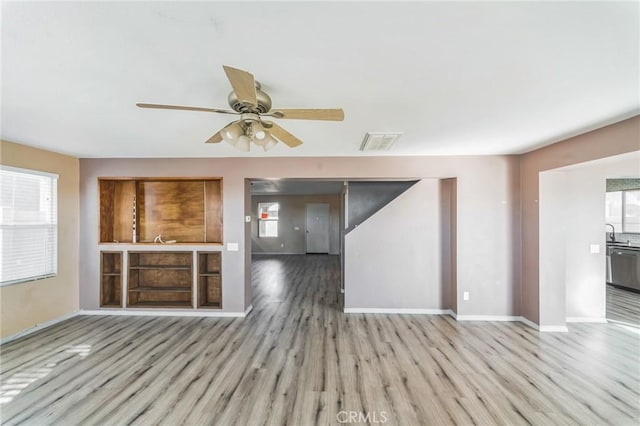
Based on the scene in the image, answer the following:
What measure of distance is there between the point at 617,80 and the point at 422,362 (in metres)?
2.82

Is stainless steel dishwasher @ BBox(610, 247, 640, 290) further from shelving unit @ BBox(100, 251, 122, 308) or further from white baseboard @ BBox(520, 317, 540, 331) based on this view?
shelving unit @ BBox(100, 251, 122, 308)

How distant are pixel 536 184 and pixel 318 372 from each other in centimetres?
372

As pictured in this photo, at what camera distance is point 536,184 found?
11.4ft

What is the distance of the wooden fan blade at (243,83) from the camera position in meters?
1.14

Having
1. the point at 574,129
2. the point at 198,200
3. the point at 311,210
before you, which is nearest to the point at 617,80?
the point at 574,129

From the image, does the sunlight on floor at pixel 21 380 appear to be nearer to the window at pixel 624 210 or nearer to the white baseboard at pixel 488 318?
the white baseboard at pixel 488 318

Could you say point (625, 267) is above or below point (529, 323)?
above

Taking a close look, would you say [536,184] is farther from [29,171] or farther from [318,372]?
[29,171]

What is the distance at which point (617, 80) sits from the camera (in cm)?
166

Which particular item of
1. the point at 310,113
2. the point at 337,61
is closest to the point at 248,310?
the point at 310,113

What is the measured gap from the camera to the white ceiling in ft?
3.73

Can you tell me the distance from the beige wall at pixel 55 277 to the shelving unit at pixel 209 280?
6.22ft

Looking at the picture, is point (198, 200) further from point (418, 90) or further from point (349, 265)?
point (418, 90)

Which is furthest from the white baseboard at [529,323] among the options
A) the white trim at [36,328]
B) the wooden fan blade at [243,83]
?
the white trim at [36,328]
